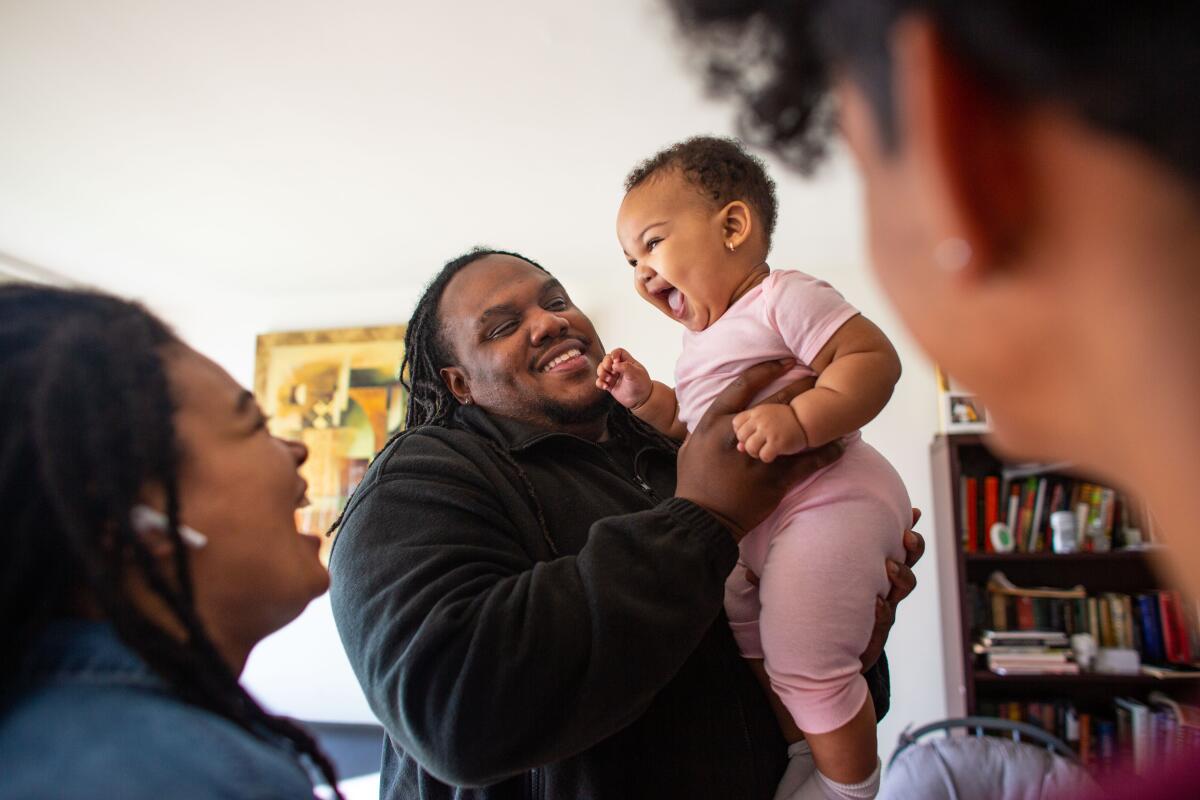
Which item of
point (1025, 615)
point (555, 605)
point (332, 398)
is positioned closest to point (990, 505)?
point (1025, 615)

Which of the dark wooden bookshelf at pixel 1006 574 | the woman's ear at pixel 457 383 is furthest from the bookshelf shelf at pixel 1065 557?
the woman's ear at pixel 457 383

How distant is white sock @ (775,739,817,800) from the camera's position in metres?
1.07

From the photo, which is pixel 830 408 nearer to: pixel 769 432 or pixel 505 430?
pixel 769 432

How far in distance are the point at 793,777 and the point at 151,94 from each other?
3.15 metres

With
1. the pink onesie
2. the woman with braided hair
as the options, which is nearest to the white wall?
the pink onesie

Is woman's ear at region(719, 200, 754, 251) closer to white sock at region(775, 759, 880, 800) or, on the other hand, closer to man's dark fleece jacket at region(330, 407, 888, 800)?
man's dark fleece jacket at region(330, 407, 888, 800)

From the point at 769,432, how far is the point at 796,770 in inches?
21.6

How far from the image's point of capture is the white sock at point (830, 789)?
1.04 m

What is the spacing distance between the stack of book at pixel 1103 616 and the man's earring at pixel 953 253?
12.5 ft

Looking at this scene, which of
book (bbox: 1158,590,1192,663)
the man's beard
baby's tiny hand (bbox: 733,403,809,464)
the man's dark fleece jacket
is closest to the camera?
the man's dark fleece jacket

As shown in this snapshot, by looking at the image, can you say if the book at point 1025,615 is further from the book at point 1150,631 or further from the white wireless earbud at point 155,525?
the white wireless earbud at point 155,525

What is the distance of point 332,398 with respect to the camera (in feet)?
15.6

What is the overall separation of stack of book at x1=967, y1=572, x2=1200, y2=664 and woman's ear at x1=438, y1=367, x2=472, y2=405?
10.4 ft

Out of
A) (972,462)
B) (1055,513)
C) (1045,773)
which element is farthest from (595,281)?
(1045,773)
